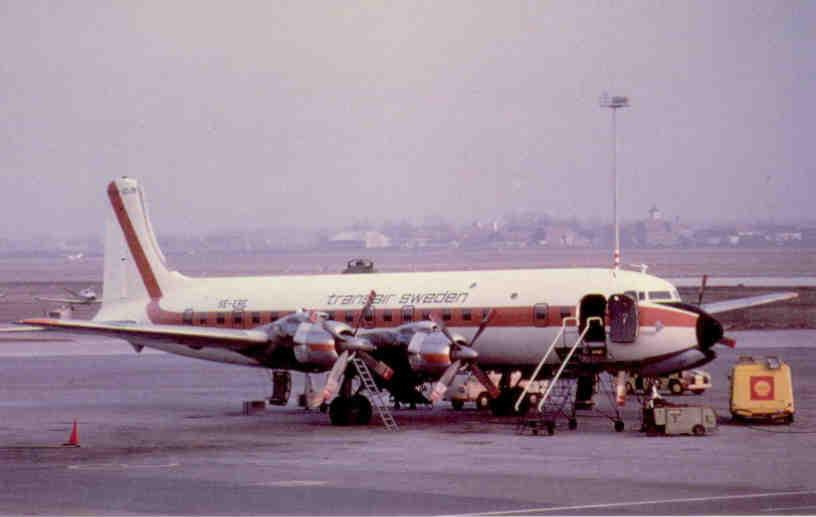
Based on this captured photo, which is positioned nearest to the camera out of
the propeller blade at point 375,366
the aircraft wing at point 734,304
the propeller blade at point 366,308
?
the propeller blade at point 375,366

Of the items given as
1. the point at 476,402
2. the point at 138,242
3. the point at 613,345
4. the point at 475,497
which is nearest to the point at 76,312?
the point at 138,242

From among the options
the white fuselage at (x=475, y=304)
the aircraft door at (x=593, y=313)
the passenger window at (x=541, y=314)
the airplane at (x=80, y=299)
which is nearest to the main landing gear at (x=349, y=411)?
the white fuselage at (x=475, y=304)

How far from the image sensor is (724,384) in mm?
47500

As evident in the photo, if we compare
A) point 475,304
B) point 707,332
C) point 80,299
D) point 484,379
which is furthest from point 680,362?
point 80,299

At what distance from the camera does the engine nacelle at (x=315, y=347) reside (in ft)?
118

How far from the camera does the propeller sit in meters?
34.9

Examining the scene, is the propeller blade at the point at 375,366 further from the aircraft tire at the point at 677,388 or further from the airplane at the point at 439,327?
the aircraft tire at the point at 677,388

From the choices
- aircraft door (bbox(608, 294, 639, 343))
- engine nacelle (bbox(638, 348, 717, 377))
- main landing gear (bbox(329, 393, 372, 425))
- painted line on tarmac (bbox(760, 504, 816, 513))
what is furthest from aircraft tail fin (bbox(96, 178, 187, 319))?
painted line on tarmac (bbox(760, 504, 816, 513))

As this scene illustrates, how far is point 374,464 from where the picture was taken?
26750 millimetres

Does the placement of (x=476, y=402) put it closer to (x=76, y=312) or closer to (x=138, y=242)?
(x=138, y=242)

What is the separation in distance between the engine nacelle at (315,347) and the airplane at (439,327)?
0.08ft

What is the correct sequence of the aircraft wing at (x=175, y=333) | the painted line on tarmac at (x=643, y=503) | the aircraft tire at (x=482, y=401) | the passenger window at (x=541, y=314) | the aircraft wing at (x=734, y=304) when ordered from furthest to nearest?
1. the aircraft wing at (x=734, y=304)
2. the aircraft tire at (x=482, y=401)
3. the aircraft wing at (x=175, y=333)
4. the passenger window at (x=541, y=314)
5. the painted line on tarmac at (x=643, y=503)

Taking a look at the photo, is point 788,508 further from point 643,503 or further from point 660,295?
point 660,295

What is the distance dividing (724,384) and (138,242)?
1868 cm
